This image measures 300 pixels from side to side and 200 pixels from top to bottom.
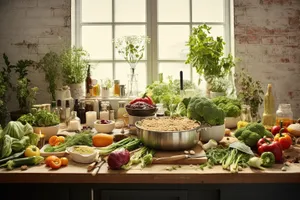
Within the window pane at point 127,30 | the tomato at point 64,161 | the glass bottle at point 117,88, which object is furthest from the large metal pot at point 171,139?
the window pane at point 127,30

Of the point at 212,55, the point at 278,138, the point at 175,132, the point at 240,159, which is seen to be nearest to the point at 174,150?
the point at 175,132

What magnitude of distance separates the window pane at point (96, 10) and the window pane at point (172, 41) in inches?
24.4

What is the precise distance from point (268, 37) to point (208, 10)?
2.46 feet

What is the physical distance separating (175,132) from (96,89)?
6.08 ft

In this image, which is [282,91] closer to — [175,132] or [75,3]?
[175,132]

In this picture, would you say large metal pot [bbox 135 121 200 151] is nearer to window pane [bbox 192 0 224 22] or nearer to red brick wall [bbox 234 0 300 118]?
red brick wall [bbox 234 0 300 118]

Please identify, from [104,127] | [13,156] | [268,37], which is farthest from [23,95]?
[268,37]

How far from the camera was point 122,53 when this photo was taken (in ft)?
14.4

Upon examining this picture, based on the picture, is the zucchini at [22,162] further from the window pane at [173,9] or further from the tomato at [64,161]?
the window pane at [173,9]

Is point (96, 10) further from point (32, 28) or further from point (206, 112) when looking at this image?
point (206, 112)

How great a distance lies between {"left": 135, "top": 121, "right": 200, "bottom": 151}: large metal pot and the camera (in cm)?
259

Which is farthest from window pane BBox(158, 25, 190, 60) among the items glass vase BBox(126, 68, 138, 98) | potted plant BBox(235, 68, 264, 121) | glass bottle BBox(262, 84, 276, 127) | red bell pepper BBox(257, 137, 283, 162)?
red bell pepper BBox(257, 137, 283, 162)

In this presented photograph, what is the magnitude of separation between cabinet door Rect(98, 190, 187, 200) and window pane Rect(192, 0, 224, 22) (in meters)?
2.66

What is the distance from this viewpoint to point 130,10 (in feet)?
14.7
